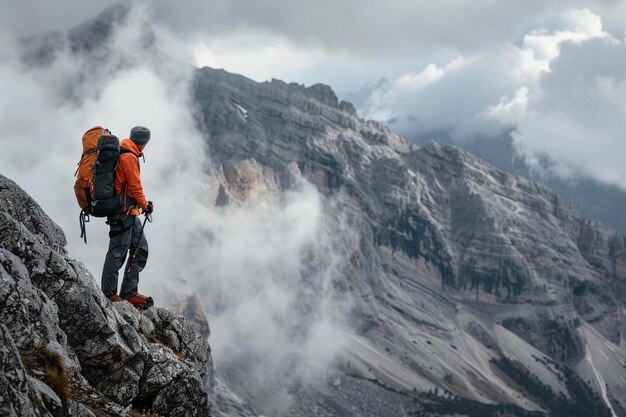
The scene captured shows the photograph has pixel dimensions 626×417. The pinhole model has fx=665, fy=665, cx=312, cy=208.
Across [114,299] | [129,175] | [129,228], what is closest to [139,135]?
[129,175]

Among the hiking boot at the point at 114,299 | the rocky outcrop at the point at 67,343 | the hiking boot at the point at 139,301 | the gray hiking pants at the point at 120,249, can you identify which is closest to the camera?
the rocky outcrop at the point at 67,343

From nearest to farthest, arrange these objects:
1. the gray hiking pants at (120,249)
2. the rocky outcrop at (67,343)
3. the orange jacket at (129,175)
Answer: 1. the rocky outcrop at (67,343)
2. the orange jacket at (129,175)
3. the gray hiking pants at (120,249)

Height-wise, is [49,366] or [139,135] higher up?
[139,135]

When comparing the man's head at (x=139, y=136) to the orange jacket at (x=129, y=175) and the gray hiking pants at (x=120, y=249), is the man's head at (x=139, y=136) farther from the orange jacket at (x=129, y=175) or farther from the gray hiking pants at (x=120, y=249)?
the gray hiking pants at (x=120, y=249)

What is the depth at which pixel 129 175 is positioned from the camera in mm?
23609

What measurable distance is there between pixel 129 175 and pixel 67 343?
651 centimetres

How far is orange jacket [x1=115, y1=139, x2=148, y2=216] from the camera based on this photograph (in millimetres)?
23516

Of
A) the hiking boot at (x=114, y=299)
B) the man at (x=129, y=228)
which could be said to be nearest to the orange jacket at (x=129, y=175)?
the man at (x=129, y=228)

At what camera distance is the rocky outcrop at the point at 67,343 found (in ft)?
54.4

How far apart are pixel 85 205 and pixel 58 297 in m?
4.20

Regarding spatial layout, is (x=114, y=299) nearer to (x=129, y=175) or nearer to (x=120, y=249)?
(x=120, y=249)

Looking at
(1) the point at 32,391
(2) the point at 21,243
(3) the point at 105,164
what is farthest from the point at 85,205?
(1) the point at 32,391

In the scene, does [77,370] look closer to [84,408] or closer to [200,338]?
[84,408]

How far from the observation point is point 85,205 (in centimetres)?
2378
